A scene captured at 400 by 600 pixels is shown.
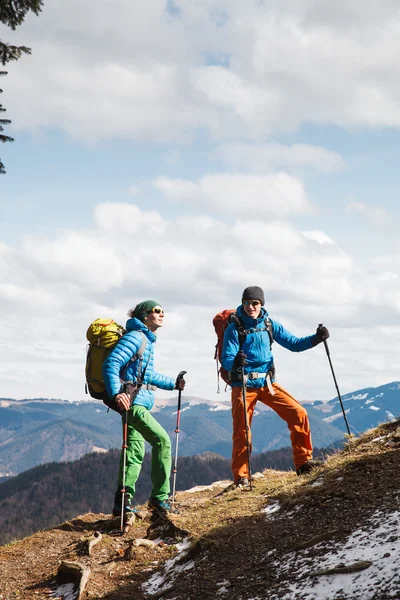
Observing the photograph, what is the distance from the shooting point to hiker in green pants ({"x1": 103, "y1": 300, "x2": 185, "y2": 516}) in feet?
35.1

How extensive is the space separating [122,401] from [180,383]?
2035 millimetres

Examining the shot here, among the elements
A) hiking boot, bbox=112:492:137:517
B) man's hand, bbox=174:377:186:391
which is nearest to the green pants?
hiking boot, bbox=112:492:137:517

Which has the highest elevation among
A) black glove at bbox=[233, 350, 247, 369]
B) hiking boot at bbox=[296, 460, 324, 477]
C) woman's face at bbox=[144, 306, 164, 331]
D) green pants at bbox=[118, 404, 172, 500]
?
woman's face at bbox=[144, 306, 164, 331]

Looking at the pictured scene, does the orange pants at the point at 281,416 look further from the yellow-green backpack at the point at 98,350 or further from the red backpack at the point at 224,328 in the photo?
the yellow-green backpack at the point at 98,350

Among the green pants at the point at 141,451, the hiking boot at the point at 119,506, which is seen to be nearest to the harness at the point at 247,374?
the green pants at the point at 141,451

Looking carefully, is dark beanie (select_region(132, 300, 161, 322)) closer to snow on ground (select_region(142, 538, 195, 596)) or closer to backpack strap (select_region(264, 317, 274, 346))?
backpack strap (select_region(264, 317, 274, 346))

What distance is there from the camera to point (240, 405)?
12.2m

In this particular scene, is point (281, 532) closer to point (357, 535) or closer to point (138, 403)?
point (357, 535)

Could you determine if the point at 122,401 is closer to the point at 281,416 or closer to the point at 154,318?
the point at 154,318

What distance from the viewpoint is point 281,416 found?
478 inches

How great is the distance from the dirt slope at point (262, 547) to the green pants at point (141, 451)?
0.59m

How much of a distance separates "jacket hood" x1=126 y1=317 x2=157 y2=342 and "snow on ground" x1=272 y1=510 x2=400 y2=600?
5435mm

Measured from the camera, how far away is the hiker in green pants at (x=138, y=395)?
10711 mm

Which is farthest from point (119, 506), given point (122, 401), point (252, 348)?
point (252, 348)
